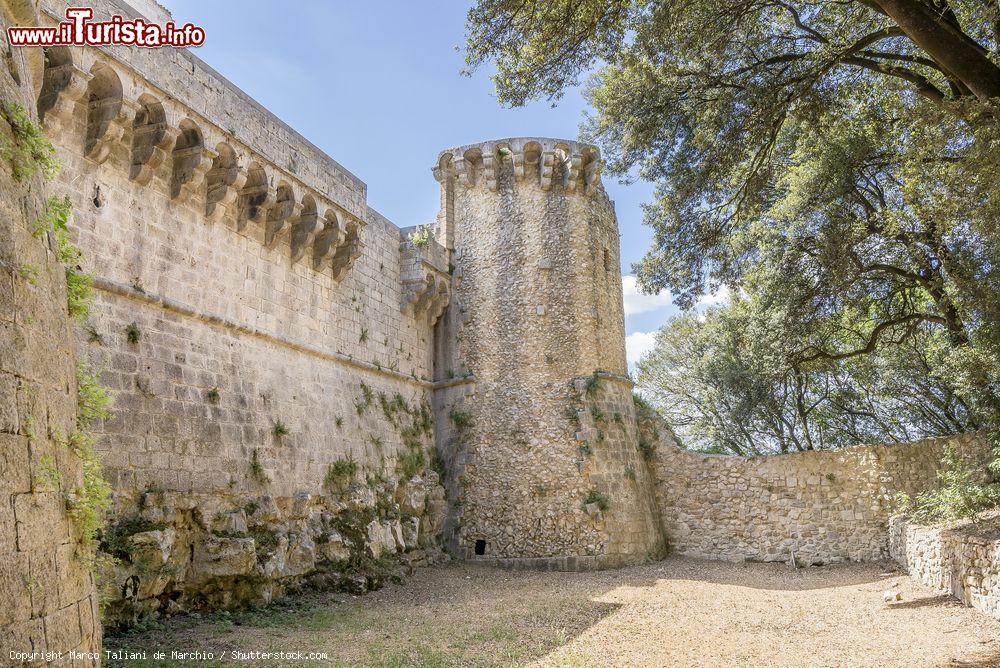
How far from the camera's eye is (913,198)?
8.24 m

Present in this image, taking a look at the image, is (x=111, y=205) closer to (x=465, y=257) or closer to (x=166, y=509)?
(x=166, y=509)

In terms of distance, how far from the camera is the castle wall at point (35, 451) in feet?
10.2

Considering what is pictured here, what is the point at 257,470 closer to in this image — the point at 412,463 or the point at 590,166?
the point at 412,463

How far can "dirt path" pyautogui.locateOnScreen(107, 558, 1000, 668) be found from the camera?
6363 mm

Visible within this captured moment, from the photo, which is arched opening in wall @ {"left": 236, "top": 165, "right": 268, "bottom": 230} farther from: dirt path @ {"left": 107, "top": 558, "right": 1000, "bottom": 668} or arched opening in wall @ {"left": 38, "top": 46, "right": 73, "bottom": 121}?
dirt path @ {"left": 107, "top": 558, "right": 1000, "bottom": 668}

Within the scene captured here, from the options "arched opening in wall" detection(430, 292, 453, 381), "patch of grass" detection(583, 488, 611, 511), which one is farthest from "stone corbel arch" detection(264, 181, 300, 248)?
"patch of grass" detection(583, 488, 611, 511)

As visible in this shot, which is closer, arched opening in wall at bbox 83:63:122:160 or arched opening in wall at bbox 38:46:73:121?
arched opening in wall at bbox 38:46:73:121

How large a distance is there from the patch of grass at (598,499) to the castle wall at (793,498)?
1968mm

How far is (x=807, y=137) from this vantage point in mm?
10461

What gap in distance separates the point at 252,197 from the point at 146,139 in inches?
74.6

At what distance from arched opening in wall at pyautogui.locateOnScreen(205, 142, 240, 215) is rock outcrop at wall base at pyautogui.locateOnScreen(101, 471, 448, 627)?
12.8ft

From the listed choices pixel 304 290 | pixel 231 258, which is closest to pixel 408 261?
pixel 304 290

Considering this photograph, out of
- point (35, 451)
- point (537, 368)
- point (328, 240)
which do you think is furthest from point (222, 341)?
point (537, 368)

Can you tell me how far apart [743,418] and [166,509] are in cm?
1603
